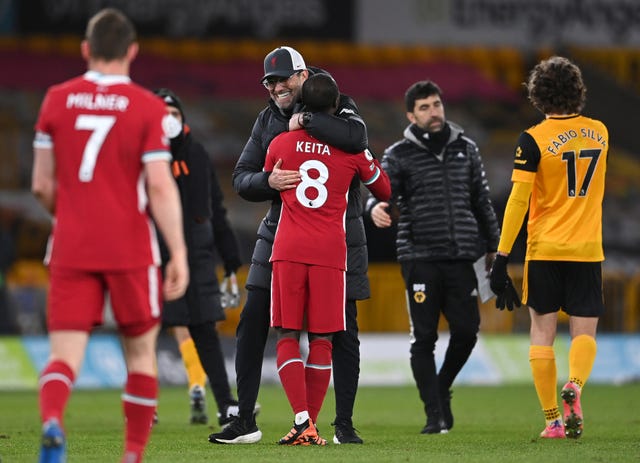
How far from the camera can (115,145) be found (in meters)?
5.28

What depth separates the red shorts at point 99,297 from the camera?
5281 millimetres

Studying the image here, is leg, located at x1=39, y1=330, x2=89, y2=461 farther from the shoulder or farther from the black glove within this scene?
the shoulder

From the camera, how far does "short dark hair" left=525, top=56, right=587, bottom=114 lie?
7.65m

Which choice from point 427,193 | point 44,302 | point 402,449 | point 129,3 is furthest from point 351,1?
point 402,449

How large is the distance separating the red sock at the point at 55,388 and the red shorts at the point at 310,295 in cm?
203

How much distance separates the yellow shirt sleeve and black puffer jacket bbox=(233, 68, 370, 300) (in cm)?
84

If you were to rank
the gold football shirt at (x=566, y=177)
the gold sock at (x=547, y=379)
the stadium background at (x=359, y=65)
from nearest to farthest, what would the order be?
the gold football shirt at (x=566, y=177)
the gold sock at (x=547, y=379)
the stadium background at (x=359, y=65)

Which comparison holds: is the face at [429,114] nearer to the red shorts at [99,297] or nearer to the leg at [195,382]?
the leg at [195,382]

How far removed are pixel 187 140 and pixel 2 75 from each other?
15767 millimetres

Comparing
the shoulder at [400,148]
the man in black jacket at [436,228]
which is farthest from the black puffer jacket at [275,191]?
the shoulder at [400,148]

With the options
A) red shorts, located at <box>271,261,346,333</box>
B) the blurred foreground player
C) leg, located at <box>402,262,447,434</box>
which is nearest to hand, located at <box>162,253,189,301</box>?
the blurred foreground player

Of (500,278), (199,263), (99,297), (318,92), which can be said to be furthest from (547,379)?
(99,297)

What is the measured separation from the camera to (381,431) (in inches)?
Answer: 346

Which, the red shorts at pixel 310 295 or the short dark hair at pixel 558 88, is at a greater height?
the short dark hair at pixel 558 88
